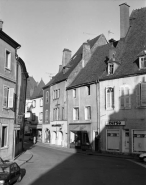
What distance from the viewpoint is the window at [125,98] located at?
26.4 m

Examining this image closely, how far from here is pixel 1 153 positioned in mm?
19562

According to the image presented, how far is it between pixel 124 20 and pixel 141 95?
11.2m

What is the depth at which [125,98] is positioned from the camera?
2667 centimetres

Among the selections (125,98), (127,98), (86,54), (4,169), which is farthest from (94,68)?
(4,169)

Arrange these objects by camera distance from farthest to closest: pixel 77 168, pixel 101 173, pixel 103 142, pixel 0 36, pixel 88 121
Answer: pixel 88 121
pixel 103 142
pixel 0 36
pixel 77 168
pixel 101 173

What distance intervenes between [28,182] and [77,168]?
4.98 m

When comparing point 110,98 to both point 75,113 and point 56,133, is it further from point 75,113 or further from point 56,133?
point 56,133

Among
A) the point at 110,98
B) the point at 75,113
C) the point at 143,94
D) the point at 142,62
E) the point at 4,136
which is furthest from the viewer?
the point at 75,113

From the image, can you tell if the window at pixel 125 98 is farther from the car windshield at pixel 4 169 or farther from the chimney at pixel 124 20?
the car windshield at pixel 4 169

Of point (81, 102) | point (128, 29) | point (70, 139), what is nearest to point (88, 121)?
point (81, 102)

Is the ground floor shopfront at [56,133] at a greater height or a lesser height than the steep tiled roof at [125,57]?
lesser

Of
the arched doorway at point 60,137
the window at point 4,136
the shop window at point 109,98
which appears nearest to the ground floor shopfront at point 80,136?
the arched doorway at point 60,137

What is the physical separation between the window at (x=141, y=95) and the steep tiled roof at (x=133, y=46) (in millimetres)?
1458

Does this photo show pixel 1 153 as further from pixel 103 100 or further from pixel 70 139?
pixel 70 139
